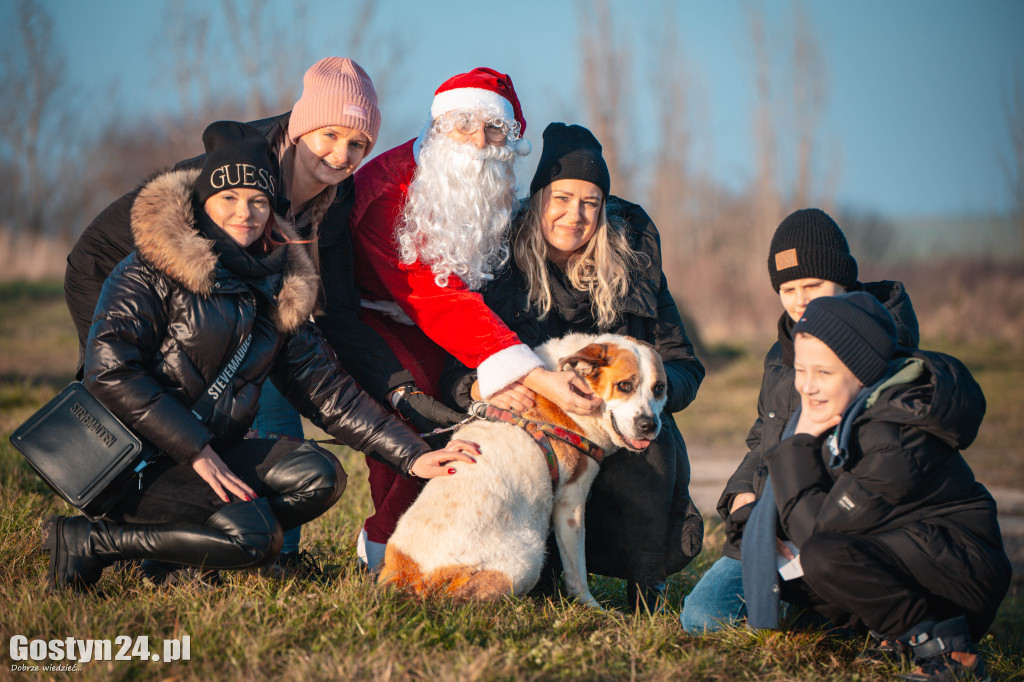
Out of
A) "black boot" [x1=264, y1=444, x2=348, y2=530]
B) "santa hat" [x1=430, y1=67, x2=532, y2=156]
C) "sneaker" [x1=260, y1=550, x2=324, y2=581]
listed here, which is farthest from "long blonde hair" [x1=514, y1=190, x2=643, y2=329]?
"sneaker" [x1=260, y1=550, x2=324, y2=581]

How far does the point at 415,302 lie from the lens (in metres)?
3.99

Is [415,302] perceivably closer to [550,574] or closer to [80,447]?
[550,574]

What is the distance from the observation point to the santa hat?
165 inches

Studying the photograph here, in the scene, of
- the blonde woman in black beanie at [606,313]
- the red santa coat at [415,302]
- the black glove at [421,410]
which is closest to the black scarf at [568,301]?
the blonde woman in black beanie at [606,313]

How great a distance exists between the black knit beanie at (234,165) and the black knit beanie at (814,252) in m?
2.40

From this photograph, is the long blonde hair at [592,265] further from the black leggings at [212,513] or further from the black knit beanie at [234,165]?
the black leggings at [212,513]

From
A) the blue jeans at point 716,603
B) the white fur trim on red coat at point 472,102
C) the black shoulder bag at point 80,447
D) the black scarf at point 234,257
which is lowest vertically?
the blue jeans at point 716,603

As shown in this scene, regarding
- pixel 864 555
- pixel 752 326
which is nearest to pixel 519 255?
pixel 864 555

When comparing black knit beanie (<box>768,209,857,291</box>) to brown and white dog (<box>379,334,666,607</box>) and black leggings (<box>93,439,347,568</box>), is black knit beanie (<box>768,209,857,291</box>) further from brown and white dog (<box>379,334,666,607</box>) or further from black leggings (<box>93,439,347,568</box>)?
black leggings (<box>93,439,347,568</box>)

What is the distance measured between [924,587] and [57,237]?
31.7 metres

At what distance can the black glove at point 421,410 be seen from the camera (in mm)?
3848

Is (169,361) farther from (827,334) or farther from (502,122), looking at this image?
(827,334)

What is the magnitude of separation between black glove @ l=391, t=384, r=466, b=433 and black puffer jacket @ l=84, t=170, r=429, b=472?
332 mm

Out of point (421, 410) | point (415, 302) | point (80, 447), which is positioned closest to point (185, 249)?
point (80, 447)
